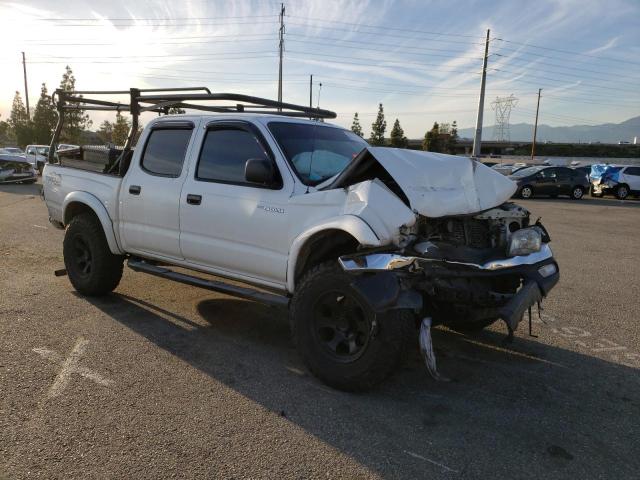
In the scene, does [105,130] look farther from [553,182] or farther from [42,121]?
[553,182]

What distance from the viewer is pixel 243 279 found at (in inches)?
169

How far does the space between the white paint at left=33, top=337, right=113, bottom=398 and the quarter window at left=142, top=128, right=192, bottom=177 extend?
1.72 m

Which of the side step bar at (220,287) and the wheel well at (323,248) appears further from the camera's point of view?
the side step bar at (220,287)

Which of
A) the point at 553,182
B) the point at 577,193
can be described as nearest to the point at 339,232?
the point at 553,182

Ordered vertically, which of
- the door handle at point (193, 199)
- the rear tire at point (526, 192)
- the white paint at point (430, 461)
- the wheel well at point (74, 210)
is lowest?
the rear tire at point (526, 192)

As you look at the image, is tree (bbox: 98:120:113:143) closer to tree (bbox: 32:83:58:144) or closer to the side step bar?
tree (bbox: 32:83:58:144)

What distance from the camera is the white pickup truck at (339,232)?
332 cm

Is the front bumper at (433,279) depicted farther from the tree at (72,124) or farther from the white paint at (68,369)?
the tree at (72,124)

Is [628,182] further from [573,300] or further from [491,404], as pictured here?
[491,404]

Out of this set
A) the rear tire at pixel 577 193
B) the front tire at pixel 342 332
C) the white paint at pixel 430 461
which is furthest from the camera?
the rear tire at pixel 577 193

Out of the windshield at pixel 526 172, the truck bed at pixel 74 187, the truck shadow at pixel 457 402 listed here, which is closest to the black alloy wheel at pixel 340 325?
the truck shadow at pixel 457 402

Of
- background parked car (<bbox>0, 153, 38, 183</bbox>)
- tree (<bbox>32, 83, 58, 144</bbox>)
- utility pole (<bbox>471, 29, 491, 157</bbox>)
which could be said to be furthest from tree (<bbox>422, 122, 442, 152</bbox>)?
tree (<bbox>32, 83, 58, 144</bbox>)

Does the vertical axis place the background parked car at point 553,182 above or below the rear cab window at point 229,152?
below

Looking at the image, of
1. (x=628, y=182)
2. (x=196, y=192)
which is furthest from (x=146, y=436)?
(x=628, y=182)
